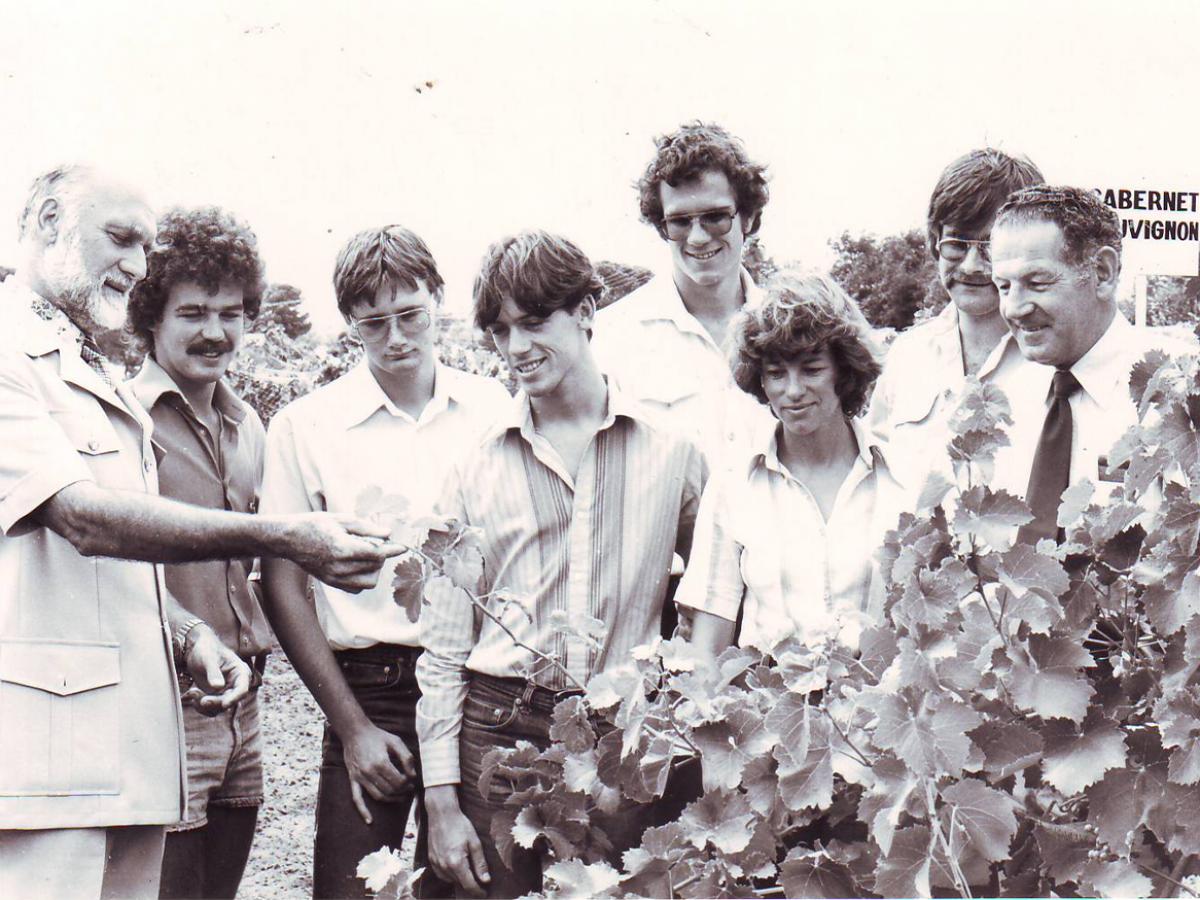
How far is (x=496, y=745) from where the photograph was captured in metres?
2.59

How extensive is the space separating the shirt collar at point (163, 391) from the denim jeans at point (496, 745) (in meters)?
1.06

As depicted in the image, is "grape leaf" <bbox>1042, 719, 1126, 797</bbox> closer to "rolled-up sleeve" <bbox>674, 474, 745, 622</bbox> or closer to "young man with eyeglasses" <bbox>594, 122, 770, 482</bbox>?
"rolled-up sleeve" <bbox>674, 474, 745, 622</bbox>

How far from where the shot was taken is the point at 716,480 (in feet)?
8.54

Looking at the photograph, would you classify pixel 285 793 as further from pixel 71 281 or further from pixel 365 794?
pixel 71 281

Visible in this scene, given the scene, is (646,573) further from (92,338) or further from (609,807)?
(92,338)

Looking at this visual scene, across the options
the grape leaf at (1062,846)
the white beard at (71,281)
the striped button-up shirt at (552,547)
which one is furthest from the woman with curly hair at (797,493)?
the white beard at (71,281)

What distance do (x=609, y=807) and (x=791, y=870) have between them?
0.40 m

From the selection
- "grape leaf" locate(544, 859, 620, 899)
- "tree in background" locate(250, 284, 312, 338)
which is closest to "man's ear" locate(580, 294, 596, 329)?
"grape leaf" locate(544, 859, 620, 899)

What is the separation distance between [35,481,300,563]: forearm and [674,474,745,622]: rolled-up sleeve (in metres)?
0.79

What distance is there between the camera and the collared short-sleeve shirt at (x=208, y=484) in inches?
120

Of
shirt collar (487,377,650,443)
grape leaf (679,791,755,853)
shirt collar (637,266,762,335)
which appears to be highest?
shirt collar (637,266,762,335)

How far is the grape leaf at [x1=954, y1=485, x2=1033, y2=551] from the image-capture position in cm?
165

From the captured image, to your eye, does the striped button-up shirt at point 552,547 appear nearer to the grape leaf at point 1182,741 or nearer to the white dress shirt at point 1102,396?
the white dress shirt at point 1102,396

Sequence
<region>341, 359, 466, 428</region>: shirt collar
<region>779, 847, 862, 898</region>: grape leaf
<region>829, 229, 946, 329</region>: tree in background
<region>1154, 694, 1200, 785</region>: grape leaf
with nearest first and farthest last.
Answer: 1. <region>1154, 694, 1200, 785</region>: grape leaf
2. <region>779, 847, 862, 898</region>: grape leaf
3. <region>341, 359, 466, 428</region>: shirt collar
4. <region>829, 229, 946, 329</region>: tree in background
